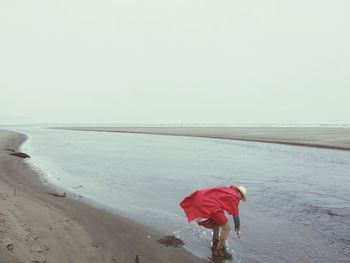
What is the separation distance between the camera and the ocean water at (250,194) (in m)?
8.65

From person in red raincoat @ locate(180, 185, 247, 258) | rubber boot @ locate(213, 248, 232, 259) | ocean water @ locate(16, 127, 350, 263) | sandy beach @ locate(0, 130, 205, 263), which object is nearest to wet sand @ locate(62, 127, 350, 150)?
ocean water @ locate(16, 127, 350, 263)

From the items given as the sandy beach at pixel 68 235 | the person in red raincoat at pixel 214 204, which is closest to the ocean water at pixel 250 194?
the sandy beach at pixel 68 235

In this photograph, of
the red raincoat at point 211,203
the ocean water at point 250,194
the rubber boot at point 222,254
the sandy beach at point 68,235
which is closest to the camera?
the sandy beach at point 68,235

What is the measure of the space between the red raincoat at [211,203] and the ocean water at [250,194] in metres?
1.21

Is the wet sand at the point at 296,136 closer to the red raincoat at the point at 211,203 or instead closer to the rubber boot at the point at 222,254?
the rubber boot at the point at 222,254

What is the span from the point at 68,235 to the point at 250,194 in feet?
28.9

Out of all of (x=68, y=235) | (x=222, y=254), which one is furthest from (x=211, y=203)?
(x=68, y=235)

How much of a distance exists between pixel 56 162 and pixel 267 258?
18961mm

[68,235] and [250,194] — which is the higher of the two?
[68,235]

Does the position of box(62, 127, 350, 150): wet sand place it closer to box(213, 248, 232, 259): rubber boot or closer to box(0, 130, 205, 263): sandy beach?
box(213, 248, 232, 259): rubber boot

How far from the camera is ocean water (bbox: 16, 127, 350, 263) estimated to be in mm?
8648

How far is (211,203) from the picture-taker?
24.1ft

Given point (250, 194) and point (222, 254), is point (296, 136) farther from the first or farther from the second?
Answer: point (222, 254)

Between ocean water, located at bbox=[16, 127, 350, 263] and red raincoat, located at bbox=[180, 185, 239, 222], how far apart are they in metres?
1.21
